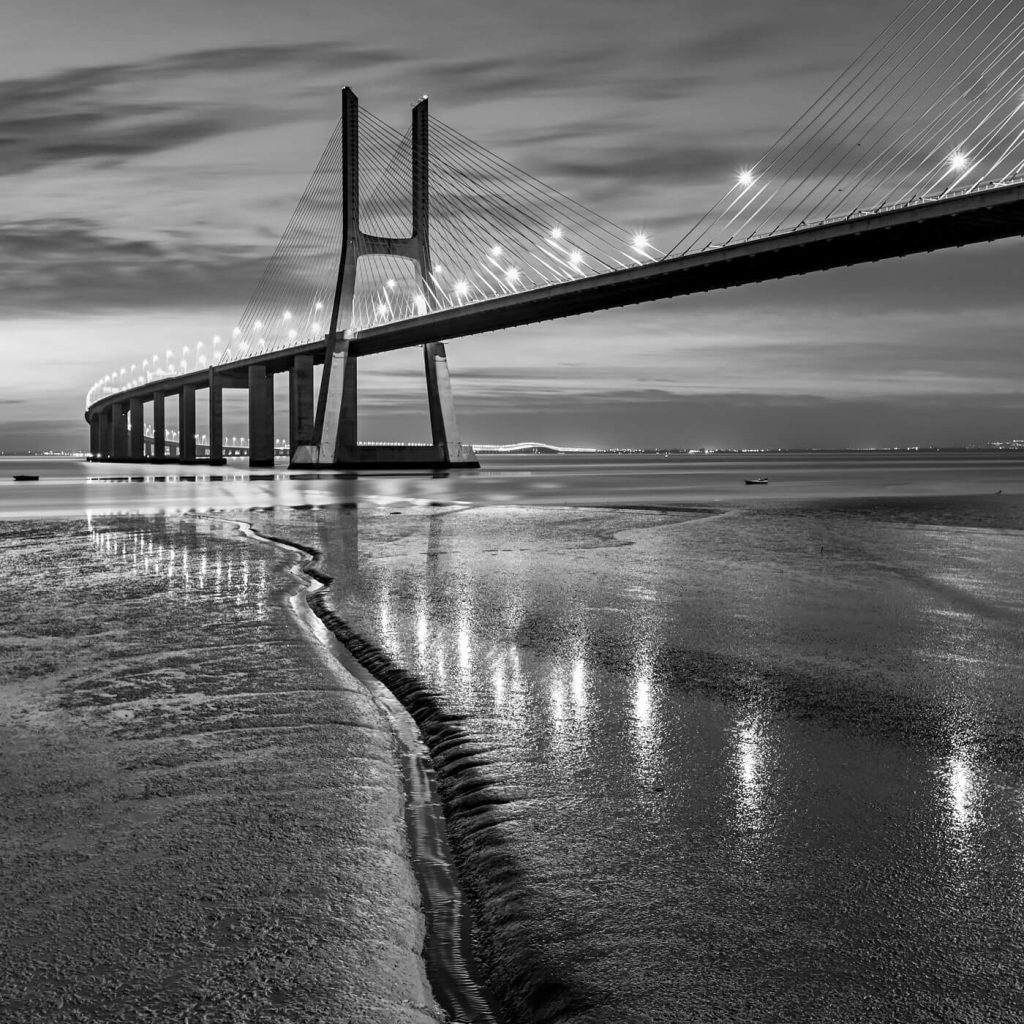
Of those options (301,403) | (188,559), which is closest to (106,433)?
(301,403)

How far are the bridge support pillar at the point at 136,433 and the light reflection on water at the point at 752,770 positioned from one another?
115559 millimetres

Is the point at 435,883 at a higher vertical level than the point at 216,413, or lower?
lower

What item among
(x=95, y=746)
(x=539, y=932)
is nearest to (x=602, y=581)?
(x=95, y=746)

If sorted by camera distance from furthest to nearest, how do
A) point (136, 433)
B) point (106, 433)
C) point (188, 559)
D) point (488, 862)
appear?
point (106, 433) < point (136, 433) < point (188, 559) < point (488, 862)

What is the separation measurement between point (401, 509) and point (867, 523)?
10.8 metres

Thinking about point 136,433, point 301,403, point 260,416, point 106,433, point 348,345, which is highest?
point 348,345

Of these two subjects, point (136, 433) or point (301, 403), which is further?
point (136, 433)

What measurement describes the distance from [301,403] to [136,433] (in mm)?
58964

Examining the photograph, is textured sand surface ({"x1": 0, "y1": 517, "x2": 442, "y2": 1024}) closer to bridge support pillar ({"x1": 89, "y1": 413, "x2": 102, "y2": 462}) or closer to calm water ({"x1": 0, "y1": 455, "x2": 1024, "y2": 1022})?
calm water ({"x1": 0, "y1": 455, "x2": 1024, "y2": 1022})

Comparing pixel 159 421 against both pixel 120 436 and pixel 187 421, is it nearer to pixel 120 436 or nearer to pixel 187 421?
pixel 187 421

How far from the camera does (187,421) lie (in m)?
100

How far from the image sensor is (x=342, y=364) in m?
60.6

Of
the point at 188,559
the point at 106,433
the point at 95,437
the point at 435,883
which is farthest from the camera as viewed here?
the point at 95,437

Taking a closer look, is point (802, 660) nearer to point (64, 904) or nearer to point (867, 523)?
point (64, 904)
